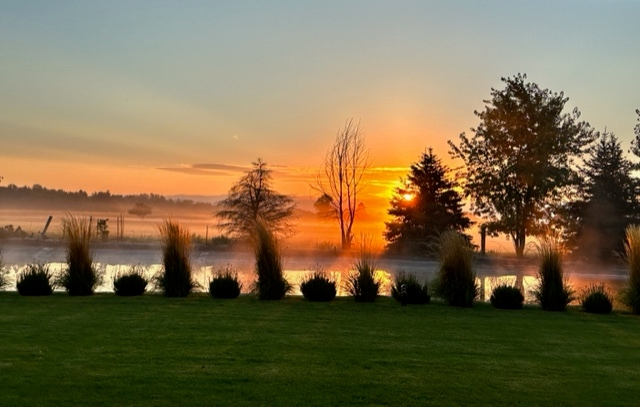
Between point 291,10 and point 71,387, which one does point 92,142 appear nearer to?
point 291,10

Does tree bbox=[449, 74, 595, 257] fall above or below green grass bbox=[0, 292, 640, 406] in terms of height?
above

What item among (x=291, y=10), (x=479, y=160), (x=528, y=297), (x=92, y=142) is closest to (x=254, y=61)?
(x=291, y=10)

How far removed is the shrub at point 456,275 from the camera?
7.06 meters

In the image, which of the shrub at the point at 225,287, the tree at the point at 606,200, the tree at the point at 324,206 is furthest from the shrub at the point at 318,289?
the tree at the point at 606,200

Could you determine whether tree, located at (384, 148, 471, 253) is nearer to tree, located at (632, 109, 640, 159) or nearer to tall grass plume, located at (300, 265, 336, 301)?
tree, located at (632, 109, 640, 159)

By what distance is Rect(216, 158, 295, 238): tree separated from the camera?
1695 cm

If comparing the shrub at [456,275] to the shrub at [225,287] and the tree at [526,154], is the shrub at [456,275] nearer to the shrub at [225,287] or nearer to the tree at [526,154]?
the shrub at [225,287]

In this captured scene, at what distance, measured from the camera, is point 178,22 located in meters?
10.2

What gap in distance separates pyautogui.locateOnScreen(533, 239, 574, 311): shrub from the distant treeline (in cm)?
2128

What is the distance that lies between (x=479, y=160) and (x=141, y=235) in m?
11.4

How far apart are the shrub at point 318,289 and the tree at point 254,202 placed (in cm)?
945

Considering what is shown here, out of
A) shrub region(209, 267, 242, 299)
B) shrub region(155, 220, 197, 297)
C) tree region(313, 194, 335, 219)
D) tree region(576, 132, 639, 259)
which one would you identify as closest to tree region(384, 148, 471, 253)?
tree region(313, 194, 335, 219)

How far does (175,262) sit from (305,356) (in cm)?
400

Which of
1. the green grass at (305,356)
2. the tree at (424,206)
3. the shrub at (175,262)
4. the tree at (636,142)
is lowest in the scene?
the green grass at (305,356)
